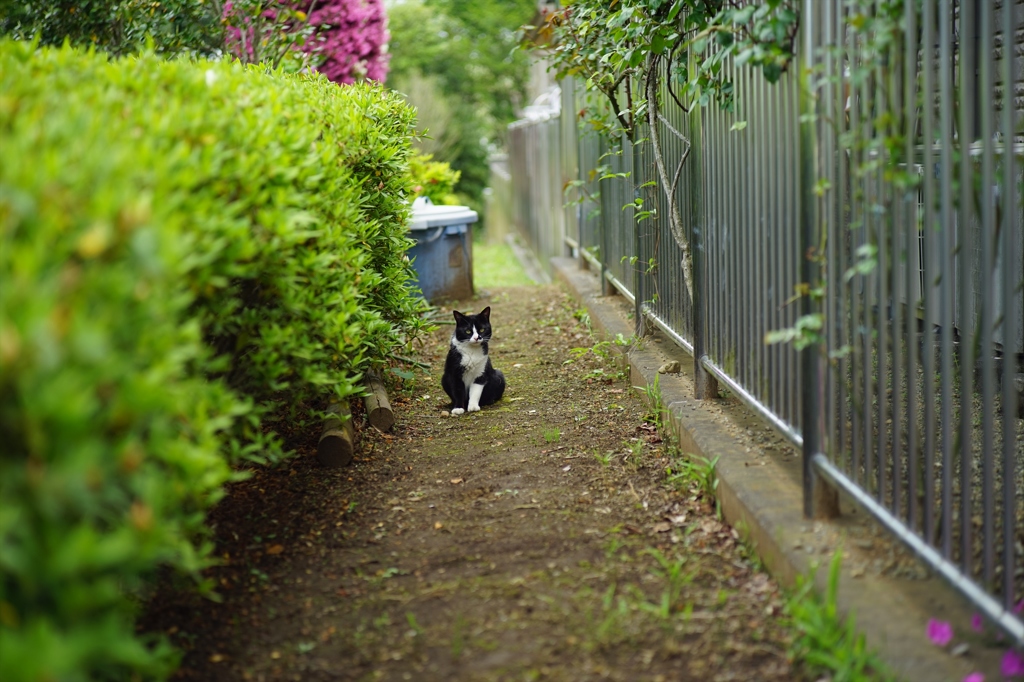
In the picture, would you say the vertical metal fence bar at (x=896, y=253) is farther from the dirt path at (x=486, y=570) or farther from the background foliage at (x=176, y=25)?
the background foliage at (x=176, y=25)

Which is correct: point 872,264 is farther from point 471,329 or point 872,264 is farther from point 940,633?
point 471,329

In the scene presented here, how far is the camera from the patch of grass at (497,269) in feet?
40.3

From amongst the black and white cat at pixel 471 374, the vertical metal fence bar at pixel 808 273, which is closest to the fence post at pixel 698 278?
the black and white cat at pixel 471 374

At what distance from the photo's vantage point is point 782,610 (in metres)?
3.04

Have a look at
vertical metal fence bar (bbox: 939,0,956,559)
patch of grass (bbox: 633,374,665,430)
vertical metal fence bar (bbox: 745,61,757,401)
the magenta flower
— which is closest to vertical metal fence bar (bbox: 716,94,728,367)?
vertical metal fence bar (bbox: 745,61,757,401)

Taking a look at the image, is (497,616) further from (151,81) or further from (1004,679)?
(151,81)

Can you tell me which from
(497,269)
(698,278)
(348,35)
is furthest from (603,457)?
(497,269)

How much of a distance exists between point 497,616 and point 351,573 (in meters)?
0.70

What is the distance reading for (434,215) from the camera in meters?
9.16

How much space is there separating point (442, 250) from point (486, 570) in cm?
621

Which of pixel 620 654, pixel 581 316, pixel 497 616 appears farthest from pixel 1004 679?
pixel 581 316

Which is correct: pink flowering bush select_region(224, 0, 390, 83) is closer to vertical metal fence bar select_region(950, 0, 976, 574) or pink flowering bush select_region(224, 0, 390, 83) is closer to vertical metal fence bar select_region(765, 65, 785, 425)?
vertical metal fence bar select_region(765, 65, 785, 425)

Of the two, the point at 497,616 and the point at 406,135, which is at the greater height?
the point at 406,135

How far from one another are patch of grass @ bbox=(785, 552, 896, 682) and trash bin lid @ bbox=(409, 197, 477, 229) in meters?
6.51
